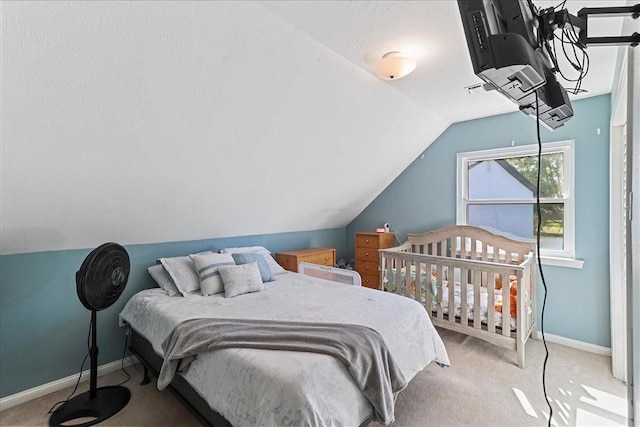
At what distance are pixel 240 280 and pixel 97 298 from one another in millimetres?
998

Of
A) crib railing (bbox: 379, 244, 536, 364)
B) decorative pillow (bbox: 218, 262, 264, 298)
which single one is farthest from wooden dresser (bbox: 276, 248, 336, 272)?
decorative pillow (bbox: 218, 262, 264, 298)

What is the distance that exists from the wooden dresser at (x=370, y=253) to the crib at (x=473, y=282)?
1.38 feet

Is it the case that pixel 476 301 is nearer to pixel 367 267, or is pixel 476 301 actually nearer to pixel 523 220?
pixel 523 220

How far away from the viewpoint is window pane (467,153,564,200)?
3.08 metres

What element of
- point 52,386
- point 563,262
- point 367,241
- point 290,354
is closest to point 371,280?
point 367,241

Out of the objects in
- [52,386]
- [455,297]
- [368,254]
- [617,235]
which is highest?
[617,235]

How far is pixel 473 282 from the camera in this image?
2.76 metres

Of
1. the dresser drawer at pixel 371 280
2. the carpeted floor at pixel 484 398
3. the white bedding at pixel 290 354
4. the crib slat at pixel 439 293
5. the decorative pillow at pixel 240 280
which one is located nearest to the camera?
the white bedding at pixel 290 354

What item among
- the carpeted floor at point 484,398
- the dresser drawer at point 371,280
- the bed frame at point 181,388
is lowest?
the carpeted floor at point 484,398

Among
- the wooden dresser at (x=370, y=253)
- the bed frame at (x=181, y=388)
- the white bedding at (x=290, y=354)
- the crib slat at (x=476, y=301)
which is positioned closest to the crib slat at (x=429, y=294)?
the crib slat at (x=476, y=301)

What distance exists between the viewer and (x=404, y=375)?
72.7 inches

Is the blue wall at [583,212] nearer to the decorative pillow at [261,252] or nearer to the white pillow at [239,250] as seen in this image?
the decorative pillow at [261,252]

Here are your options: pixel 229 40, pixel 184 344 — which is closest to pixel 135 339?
pixel 184 344

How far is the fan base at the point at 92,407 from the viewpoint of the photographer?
1.93 m
